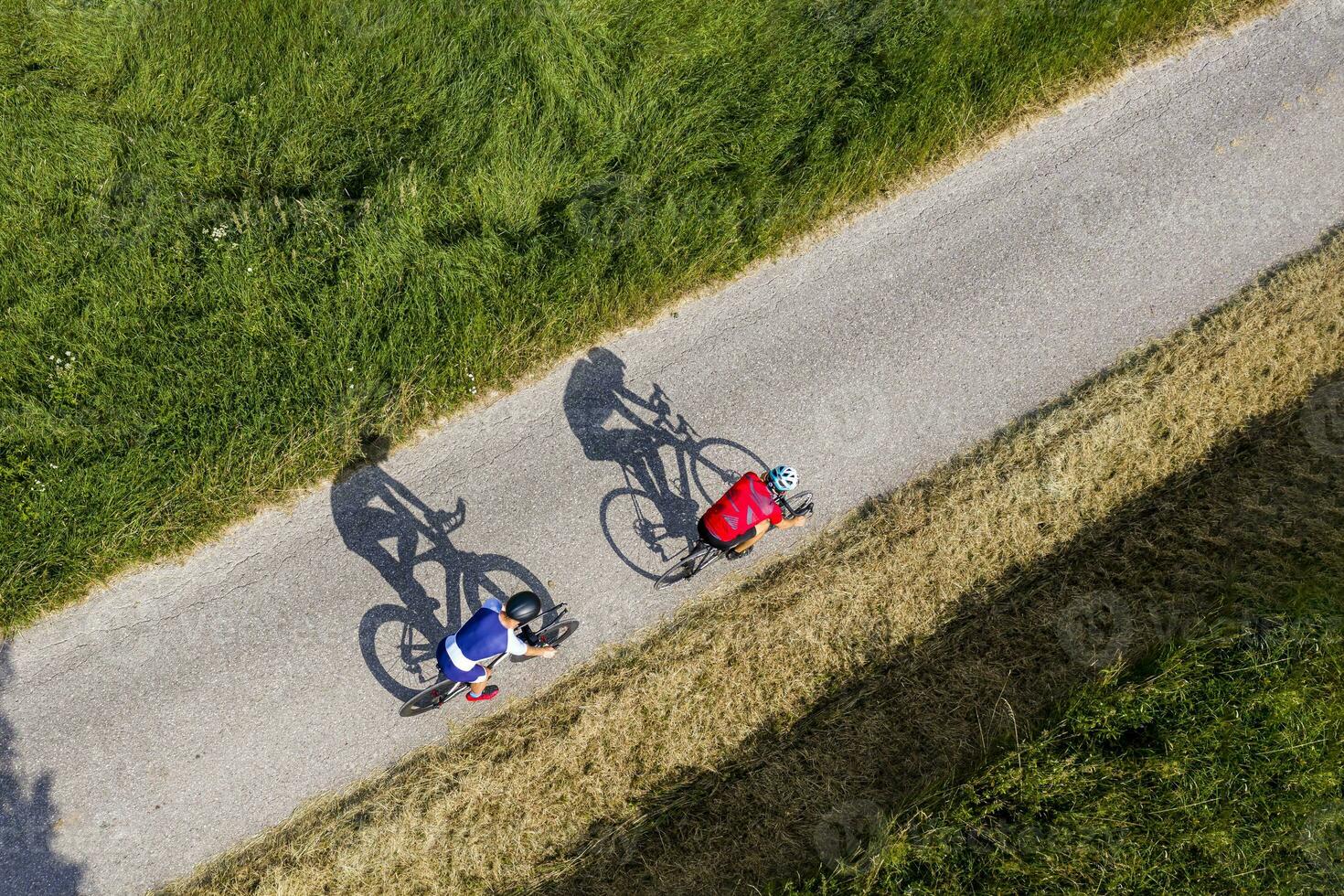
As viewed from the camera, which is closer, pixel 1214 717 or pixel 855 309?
pixel 1214 717

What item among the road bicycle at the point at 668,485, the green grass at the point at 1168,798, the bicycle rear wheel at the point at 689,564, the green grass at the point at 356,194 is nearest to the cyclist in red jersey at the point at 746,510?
the bicycle rear wheel at the point at 689,564

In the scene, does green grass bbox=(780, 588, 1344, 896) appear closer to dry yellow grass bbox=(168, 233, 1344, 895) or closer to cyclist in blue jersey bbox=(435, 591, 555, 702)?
dry yellow grass bbox=(168, 233, 1344, 895)

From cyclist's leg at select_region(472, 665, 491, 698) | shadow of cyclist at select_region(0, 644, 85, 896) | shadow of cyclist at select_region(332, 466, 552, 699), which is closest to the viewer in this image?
cyclist's leg at select_region(472, 665, 491, 698)

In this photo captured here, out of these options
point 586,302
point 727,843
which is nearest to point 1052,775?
point 727,843

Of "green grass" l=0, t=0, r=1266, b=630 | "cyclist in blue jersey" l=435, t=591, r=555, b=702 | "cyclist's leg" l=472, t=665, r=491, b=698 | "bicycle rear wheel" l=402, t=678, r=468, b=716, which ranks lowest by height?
"bicycle rear wheel" l=402, t=678, r=468, b=716

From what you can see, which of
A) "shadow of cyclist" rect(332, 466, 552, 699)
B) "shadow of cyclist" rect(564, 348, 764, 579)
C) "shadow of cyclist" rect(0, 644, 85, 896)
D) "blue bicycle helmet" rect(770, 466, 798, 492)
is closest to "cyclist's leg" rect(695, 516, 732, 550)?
"blue bicycle helmet" rect(770, 466, 798, 492)

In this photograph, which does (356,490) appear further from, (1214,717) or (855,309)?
(1214,717)
